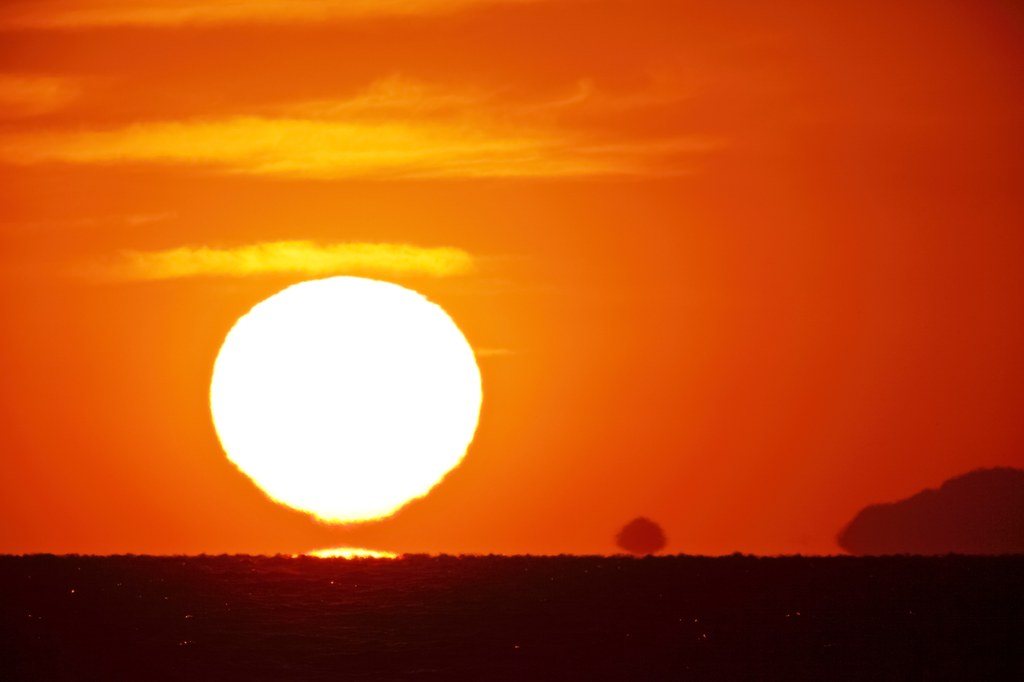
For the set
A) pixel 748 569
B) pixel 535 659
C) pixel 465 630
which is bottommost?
pixel 535 659

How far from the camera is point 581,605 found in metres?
123

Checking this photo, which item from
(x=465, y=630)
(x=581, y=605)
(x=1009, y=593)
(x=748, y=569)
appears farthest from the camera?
(x=748, y=569)

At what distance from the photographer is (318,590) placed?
5571 inches

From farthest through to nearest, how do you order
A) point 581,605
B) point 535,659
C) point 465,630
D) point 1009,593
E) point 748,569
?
point 748,569 → point 1009,593 → point 581,605 → point 465,630 → point 535,659

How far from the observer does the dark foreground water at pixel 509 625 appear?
291 ft

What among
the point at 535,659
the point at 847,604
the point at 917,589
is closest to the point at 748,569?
the point at 917,589

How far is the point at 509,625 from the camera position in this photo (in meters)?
110

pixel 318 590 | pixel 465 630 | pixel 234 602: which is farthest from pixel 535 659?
pixel 318 590

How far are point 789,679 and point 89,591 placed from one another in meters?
68.1

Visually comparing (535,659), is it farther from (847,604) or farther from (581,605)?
(847,604)

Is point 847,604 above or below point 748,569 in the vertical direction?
below

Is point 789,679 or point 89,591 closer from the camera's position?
point 789,679

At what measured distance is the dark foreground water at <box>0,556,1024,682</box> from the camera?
3494 inches

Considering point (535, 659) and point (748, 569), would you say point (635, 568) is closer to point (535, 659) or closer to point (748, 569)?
point (748, 569)
